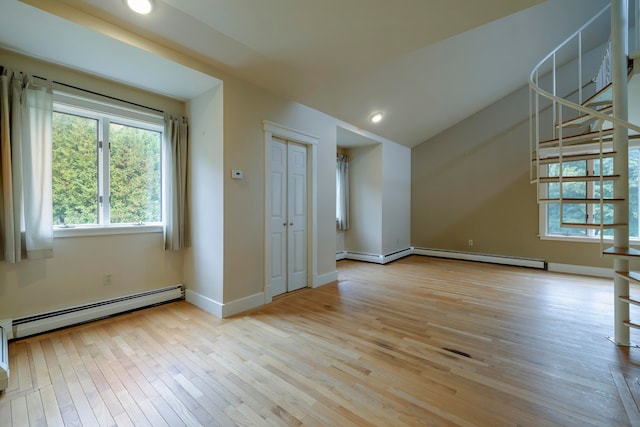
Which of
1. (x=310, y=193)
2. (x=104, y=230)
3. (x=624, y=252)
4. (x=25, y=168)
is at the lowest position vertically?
(x=624, y=252)

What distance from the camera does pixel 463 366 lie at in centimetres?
199

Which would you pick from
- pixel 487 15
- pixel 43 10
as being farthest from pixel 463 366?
pixel 43 10

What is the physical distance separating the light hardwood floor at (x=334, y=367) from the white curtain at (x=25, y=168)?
90 centimetres

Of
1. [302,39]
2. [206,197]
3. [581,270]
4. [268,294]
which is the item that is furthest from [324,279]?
[581,270]

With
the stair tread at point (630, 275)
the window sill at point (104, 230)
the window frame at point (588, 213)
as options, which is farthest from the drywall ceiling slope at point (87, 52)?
the window frame at point (588, 213)

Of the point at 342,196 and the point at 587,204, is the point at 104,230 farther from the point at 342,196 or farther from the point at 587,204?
the point at 587,204

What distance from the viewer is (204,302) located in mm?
3082

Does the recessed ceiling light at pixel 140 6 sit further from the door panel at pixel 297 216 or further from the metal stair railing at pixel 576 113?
the metal stair railing at pixel 576 113

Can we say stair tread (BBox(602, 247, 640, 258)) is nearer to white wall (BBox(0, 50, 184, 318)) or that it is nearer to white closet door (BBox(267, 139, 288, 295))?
white closet door (BBox(267, 139, 288, 295))

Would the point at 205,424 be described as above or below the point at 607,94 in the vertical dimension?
below

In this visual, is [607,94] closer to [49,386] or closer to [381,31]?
[381,31]

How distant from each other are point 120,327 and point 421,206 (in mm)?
6025

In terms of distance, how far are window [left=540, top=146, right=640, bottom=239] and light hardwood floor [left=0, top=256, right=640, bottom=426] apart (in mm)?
2037

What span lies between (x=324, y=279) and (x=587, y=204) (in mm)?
5052
